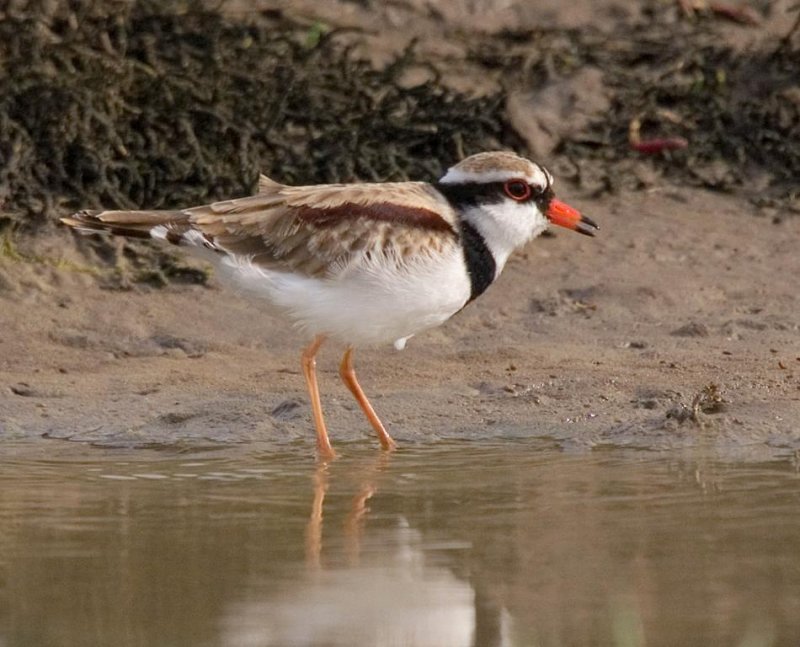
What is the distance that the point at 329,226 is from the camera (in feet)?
24.5

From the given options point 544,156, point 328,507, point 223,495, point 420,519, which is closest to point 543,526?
point 420,519

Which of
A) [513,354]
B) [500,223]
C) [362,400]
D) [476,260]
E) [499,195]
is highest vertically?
[499,195]

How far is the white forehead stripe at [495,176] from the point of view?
763 centimetres

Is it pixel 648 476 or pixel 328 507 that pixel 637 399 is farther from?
pixel 328 507

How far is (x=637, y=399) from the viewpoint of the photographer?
25.7 ft

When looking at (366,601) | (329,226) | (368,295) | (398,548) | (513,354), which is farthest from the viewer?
(513,354)

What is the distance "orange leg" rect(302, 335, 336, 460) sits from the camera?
7.30 meters

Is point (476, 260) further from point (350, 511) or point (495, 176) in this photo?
point (350, 511)

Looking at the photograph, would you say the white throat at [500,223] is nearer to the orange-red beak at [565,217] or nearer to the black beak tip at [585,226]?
the orange-red beak at [565,217]

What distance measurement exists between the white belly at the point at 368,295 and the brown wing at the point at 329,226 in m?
0.06

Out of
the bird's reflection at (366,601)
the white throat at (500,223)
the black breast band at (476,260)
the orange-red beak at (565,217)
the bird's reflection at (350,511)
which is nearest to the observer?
the bird's reflection at (366,601)

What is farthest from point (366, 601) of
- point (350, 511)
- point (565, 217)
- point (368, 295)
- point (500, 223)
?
point (565, 217)

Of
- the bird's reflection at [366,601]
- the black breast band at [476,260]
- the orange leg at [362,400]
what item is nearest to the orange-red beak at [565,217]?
the black breast band at [476,260]

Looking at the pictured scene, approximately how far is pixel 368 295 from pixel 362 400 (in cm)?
62
